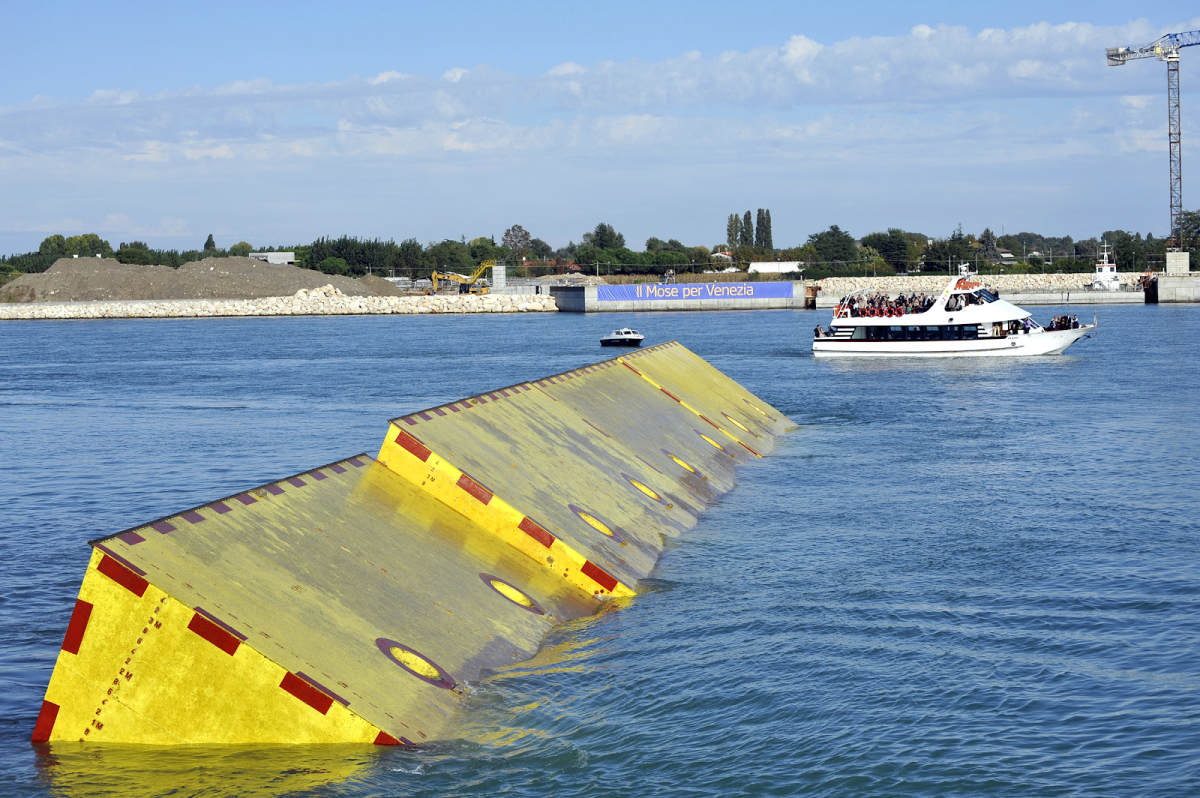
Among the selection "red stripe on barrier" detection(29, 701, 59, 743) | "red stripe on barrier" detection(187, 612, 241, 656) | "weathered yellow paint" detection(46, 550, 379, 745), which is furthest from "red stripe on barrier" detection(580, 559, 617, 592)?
"red stripe on barrier" detection(29, 701, 59, 743)

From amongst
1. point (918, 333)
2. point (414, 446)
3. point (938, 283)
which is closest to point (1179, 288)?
point (938, 283)

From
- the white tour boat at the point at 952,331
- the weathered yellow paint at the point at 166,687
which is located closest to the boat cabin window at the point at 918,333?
the white tour boat at the point at 952,331

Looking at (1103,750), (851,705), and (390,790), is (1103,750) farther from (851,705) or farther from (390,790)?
(390,790)

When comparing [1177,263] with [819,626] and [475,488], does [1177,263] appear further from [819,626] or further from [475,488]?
[475,488]

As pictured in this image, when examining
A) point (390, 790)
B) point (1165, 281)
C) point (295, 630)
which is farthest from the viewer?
point (1165, 281)

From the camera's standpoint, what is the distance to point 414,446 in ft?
47.6

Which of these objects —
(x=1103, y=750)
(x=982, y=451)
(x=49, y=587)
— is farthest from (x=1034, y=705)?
(x=982, y=451)

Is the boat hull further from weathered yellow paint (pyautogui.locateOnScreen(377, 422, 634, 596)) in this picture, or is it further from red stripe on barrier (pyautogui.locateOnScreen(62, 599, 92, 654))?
red stripe on barrier (pyautogui.locateOnScreen(62, 599, 92, 654))

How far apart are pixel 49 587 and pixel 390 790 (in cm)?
992

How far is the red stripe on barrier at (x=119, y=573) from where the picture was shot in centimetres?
898

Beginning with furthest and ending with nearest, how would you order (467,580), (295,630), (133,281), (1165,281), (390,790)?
(133,281) → (1165,281) → (467,580) → (295,630) → (390,790)

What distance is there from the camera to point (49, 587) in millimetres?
16156

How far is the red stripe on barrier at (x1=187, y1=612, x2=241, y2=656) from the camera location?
29.6 ft

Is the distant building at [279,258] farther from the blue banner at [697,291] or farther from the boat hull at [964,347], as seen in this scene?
the boat hull at [964,347]
